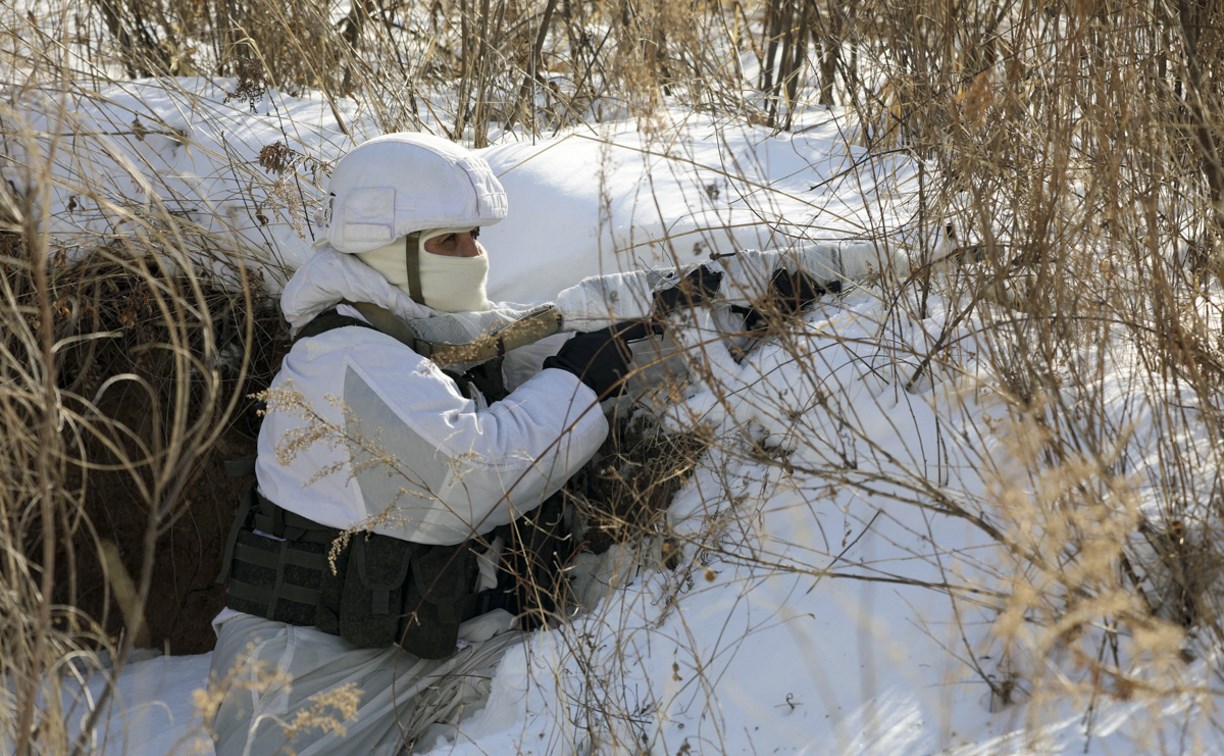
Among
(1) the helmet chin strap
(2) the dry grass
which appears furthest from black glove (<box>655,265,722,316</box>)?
(1) the helmet chin strap

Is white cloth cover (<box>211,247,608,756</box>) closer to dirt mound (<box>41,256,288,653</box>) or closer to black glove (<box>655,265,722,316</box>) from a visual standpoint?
black glove (<box>655,265,722,316</box>)

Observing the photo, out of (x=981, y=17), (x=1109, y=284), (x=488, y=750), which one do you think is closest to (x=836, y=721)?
(x=488, y=750)

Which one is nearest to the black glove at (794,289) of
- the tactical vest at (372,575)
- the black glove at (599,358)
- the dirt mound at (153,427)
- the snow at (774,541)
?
the snow at (774,541)

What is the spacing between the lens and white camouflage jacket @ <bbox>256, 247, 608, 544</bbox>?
7.93 ft

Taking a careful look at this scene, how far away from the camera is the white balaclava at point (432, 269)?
2.60m

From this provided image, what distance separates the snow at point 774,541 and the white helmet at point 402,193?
31 cm

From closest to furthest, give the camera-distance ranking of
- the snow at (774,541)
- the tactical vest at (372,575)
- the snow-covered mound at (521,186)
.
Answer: the snow at (774,541)
the tactical vest at (372,575)
the snow-covered mound at (521,186)

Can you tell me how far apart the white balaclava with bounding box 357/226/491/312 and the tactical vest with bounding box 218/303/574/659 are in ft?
0.48

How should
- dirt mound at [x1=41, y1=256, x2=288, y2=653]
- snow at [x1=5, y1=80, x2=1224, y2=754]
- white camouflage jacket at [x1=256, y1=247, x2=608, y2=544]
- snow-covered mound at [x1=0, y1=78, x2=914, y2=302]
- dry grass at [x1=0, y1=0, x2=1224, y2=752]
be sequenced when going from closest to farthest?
dry grass at [x1=0, y1=0, x2=1224, y2=752] < snow at [x1=5, y1=80, x2=1224, y2=754] < white camouflage jacket at [x1=256, y1=247, x2=608, y2=544] < snow-covered mound at [x1=0, y1=78, x2=914, y2=302] < dirt mound at [x1=41, y1=256, x2=288, y2=653]

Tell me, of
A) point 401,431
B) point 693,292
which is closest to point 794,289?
point 693,292

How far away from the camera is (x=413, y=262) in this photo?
8.54ft

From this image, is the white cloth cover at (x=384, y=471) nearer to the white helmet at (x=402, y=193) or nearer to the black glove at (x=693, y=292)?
the white helmet at (x=402, y=193)

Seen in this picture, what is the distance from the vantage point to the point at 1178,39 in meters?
2.50

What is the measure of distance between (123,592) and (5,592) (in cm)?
204
